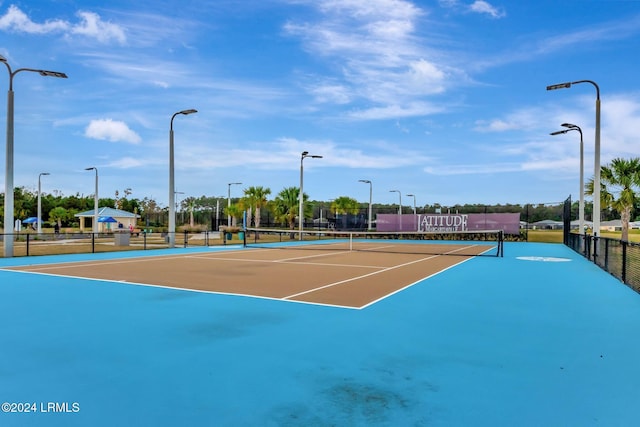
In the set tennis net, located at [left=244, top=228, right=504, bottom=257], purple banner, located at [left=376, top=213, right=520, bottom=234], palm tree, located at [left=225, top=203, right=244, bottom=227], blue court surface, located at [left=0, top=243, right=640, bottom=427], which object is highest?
palm tree, located at [left=225, top=203, right=244, bottom=227]

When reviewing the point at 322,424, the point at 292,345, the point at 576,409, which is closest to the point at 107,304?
the point at 292,345

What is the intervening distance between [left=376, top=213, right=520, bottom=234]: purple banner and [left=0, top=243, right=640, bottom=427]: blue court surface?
33548mm

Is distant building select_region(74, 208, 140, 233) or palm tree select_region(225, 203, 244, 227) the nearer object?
distant building select_region(74, 208, 140, 233)

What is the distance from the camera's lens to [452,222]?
144 feet

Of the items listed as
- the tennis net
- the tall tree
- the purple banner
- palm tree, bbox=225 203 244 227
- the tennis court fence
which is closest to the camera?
the tennis court fence

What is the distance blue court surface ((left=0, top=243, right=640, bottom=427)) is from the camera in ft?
13.2

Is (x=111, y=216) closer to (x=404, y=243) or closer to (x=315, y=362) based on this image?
(x=404, y=243)

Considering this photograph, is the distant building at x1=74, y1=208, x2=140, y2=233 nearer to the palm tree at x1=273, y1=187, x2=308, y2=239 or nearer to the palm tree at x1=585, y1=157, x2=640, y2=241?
the palm tree at x1=273, y1=187, x2=308, y2=239

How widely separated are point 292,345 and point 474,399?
2.44m

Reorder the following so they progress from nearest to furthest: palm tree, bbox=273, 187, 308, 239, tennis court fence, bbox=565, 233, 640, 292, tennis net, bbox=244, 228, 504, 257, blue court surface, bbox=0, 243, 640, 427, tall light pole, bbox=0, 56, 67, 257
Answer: blue court surface, bbox=0, 243, 640, 427
tennis court fence, bbox=565, 233, 640, 292
tall light pole, bbox=0, 56, 67, 257
tennis net, bbox=244, 228, 504, 257
palm tree, bbox=273, 187, 308, 239

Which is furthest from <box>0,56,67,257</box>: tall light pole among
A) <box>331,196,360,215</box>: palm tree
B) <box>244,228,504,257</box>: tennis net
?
<box>331,196,360,215</box>: palm tree

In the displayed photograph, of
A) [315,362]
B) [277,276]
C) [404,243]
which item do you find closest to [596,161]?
[277,276]

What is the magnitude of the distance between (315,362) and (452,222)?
40.3 m

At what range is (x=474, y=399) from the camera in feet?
14.2
